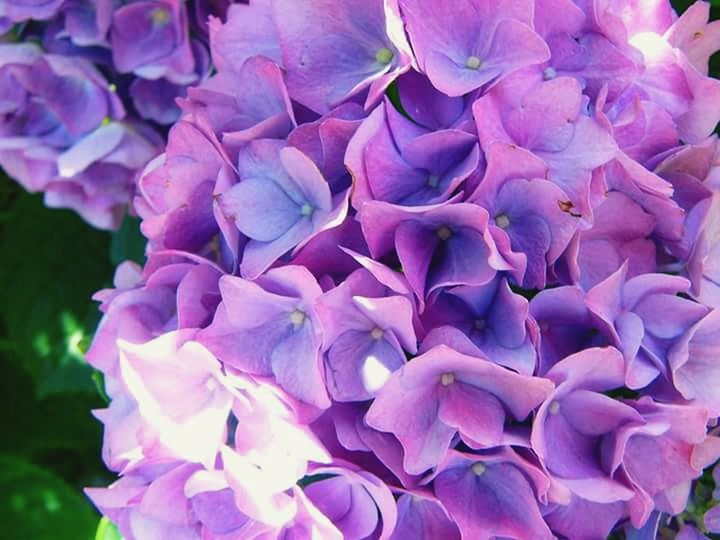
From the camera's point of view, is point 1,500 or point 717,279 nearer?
point 717,279

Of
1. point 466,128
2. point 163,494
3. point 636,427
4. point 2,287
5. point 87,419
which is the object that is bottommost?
point 87,419

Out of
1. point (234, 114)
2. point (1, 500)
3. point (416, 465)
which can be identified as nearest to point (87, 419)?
point (1, 500)

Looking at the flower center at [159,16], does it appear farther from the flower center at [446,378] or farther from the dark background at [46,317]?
the flower center at [446,378]

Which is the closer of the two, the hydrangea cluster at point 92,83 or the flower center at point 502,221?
the flower center at point 502,221

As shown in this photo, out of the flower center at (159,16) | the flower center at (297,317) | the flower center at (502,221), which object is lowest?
the flower center at (159,16)

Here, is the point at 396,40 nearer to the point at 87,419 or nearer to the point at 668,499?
the point at 668,499

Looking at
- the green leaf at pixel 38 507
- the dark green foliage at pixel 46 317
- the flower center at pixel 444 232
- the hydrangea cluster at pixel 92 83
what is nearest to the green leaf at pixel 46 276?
the dark green foliage at pixel 46 317
